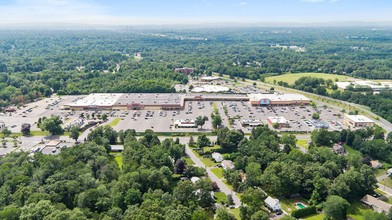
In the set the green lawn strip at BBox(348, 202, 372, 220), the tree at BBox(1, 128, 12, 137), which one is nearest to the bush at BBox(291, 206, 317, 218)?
the green lawn strip at BBox(348, 202, 372, 220)

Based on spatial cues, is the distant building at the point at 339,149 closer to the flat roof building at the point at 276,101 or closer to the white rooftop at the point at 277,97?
the flat roof building at the point at 276,101

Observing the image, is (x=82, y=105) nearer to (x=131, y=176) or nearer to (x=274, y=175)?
(x=131, y=176)

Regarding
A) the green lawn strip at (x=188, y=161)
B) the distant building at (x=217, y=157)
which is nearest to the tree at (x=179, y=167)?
the green lawn strip at (x=188, y=161)

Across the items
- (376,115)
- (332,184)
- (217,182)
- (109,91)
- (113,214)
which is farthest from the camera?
(109,91)

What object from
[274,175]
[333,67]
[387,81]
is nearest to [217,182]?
[274,175]

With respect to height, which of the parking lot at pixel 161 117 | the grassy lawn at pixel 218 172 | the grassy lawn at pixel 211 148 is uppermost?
the grassy lawn at pixel 218 172

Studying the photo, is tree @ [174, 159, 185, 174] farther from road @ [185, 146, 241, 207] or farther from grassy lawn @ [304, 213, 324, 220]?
grassy lawn @ [304, 213, 324, 220]

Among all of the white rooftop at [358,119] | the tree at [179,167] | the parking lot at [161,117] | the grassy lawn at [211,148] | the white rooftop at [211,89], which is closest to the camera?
the tree at [179,167]
